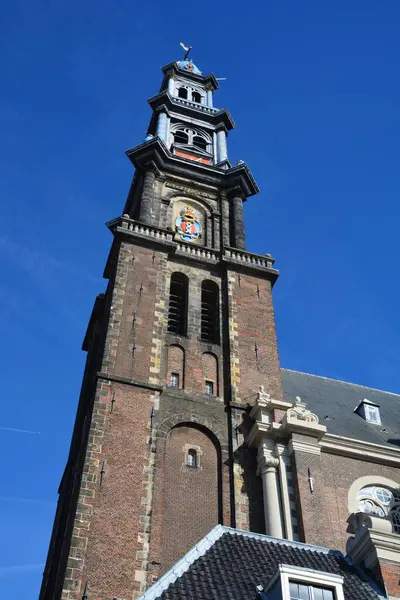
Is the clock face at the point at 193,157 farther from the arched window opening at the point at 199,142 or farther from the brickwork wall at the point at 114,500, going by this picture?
the brickwork wall at the point at 114,500

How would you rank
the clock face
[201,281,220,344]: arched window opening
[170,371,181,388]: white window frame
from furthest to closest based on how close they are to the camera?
the clock face, [201,281,220,344]: arched window opening, [170,371,181,388]: white window frame

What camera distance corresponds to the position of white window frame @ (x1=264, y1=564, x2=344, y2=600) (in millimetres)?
11508

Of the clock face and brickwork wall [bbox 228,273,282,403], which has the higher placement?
the clock face

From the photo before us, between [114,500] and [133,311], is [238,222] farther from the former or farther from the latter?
[114,500]

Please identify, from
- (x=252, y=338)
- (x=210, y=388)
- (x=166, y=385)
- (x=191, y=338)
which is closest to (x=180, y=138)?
(x=252, y=338)

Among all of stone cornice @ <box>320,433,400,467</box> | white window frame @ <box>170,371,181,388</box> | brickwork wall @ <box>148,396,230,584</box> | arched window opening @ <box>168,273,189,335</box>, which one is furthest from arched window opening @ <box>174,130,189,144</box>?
stone cornice @ <box>320,433,400,467</box>

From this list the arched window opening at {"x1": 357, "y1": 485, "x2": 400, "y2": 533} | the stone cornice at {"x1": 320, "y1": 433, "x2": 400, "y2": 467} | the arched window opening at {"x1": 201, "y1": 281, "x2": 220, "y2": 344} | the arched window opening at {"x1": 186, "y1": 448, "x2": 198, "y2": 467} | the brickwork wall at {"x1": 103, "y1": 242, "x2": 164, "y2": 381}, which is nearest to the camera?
the arched window opening at {"x1": 186, "y1": 448, "x2": 198, "y2": 467}

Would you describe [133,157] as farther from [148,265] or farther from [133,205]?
[148,265]

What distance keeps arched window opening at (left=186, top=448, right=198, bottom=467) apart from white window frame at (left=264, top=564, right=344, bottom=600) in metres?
9.02

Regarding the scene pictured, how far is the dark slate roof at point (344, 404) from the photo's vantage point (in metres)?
25.1

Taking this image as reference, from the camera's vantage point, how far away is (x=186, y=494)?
2000cm

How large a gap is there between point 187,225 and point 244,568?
19.9 meters

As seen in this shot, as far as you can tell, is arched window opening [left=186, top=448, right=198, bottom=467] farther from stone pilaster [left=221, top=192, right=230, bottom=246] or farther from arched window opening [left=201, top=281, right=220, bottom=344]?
stone pilaster [left=221, top=192, right=230, bottom=246]

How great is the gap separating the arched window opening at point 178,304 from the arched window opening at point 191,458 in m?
5.23
